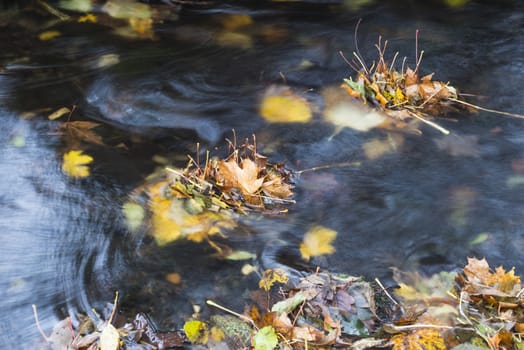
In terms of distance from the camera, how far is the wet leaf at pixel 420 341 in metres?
2.11

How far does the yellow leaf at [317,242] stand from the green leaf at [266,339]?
47cm

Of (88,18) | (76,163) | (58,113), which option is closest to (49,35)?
(88,18)

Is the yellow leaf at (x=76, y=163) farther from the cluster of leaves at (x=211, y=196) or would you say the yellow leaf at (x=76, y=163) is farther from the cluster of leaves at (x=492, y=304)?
the cluster of leaves at (x=492, y=304)

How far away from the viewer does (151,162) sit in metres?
3.04

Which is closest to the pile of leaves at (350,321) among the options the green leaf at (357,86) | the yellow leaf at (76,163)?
the yellow leaf at (76,163)

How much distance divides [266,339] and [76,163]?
60.5 inches

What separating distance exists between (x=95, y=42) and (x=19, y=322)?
2487mm

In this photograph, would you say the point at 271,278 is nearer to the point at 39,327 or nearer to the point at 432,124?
the point at 39,327

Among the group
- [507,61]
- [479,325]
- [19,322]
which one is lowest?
[19,322]

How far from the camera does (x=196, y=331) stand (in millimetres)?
2195

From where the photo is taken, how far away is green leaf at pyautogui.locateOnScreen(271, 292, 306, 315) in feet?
7.29

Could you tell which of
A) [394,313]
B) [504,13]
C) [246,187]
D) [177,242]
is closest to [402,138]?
[246,187]

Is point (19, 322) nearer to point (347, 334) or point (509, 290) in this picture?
point (347, 334)

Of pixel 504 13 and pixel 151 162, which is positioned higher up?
pixel 504 13
